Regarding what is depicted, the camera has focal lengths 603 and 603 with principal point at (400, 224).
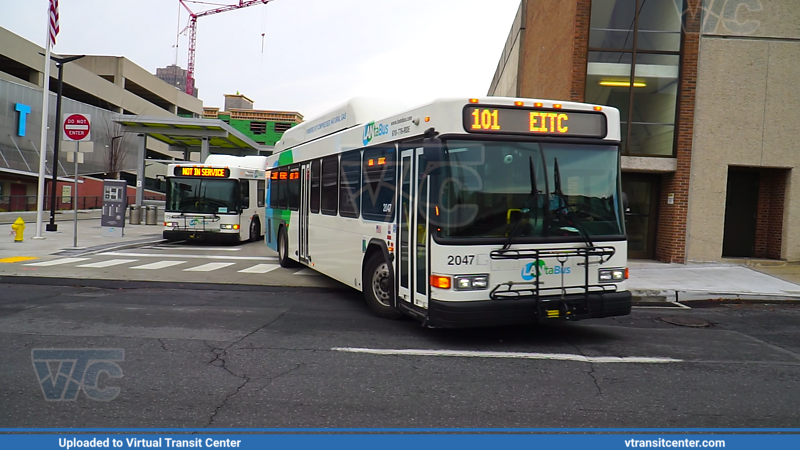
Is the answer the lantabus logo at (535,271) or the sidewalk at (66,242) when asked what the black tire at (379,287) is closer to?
the lantabus logo at (535,271)

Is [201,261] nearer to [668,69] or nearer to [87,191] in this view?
[668,69]

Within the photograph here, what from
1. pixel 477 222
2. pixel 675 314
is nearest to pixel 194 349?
pixel 477 222

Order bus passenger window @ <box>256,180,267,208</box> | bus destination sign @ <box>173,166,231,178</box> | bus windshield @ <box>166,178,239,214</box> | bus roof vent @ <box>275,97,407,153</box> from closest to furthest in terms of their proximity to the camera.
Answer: bus roof vent @ <box>275,97,407,153</box>
bus windshield @ <box>166,178,239,214</box>
bus destination sign @ <box>173,166,231,178</box>
bus passenger window @ <box>256,180,267,208</box>

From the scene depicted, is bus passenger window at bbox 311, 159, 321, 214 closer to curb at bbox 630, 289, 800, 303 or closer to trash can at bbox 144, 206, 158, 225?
curb at bbox 630, 289, 800, 303

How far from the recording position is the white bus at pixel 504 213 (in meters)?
6.50

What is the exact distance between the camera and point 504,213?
660cm

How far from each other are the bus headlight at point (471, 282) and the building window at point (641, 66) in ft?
34.6

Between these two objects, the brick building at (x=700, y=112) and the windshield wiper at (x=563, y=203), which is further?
the brick building at (x=700, y=112)

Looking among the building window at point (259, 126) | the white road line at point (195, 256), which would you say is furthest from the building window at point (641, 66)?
the building window at point (259, 126)

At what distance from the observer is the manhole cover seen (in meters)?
8.50

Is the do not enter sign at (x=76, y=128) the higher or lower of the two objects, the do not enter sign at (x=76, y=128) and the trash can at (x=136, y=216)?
the higher

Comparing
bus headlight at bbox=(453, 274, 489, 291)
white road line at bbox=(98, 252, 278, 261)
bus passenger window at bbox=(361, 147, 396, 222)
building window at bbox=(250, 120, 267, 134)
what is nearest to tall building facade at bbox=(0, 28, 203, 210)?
white road line at bbox=(98, 252, 278, 261)

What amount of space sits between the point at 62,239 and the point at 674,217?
18261mm

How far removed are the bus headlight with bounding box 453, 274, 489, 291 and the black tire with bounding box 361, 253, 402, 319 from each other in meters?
1.45
